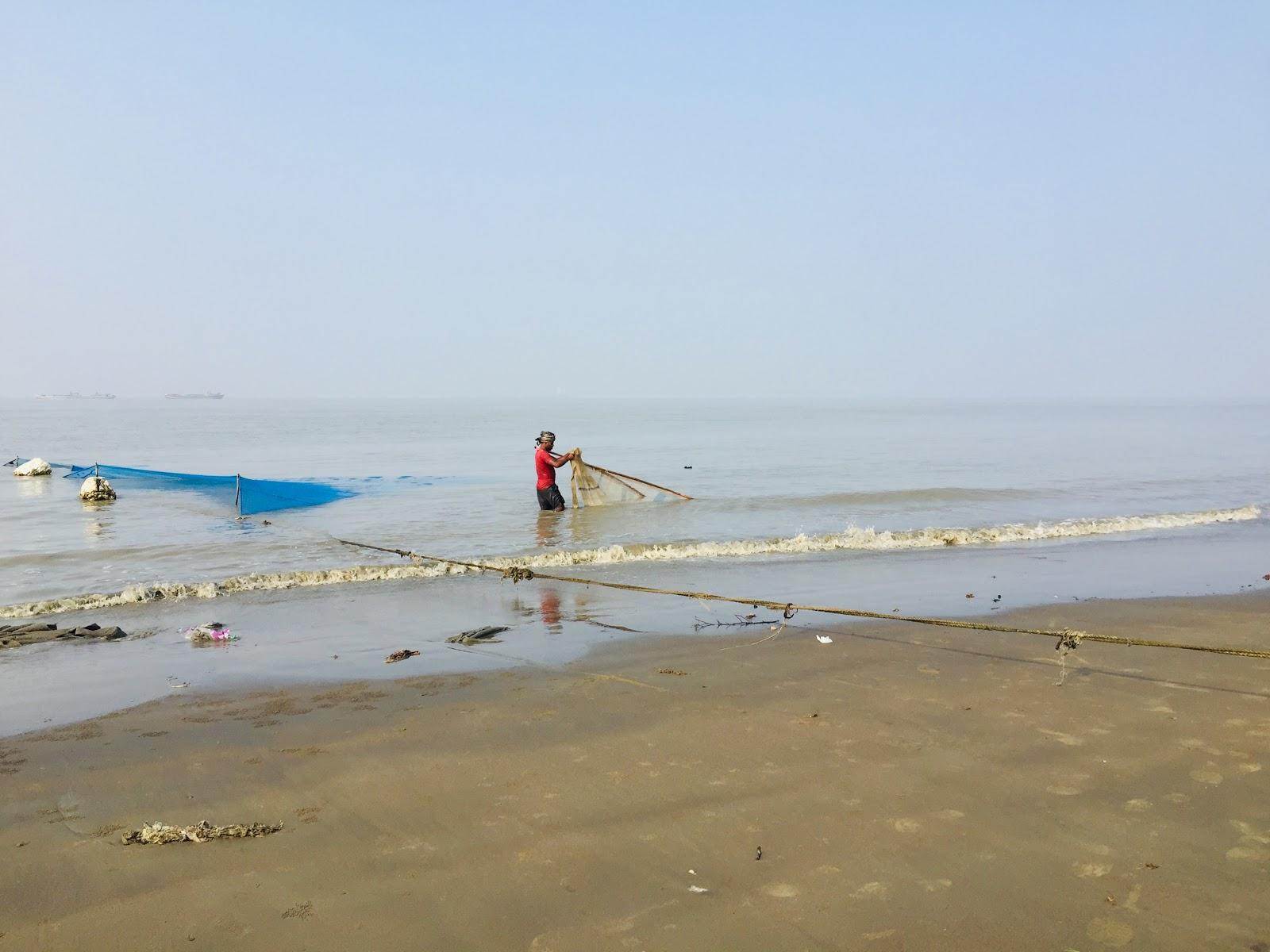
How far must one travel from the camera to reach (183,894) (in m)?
3.22

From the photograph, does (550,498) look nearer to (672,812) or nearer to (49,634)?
(49,634)

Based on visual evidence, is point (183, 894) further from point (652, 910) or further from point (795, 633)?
A: point (795, 633)

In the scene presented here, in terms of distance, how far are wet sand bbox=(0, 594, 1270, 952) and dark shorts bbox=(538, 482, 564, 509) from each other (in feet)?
33.8

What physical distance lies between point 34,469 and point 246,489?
11.0 metres

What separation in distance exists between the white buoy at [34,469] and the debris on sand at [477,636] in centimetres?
2157

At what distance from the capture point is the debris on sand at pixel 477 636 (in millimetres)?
7066

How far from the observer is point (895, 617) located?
6.26 metres

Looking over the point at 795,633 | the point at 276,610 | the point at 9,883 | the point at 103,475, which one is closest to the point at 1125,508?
the point at 795,633

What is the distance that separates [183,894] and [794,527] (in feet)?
40.1

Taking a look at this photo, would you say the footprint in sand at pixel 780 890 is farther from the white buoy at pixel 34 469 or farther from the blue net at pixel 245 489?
the white buoy at pixel 34 469

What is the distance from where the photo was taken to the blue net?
16594mm

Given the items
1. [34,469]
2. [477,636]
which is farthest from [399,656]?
[34,469]

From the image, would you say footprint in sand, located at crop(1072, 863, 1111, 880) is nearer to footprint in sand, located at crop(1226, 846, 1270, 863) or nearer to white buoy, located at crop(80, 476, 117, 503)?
footprint in sand, located at crop(1226, 846, 1270, 863)

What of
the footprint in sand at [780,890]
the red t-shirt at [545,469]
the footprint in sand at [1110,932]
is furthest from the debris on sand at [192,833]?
the red t-shirt at [545,469]
